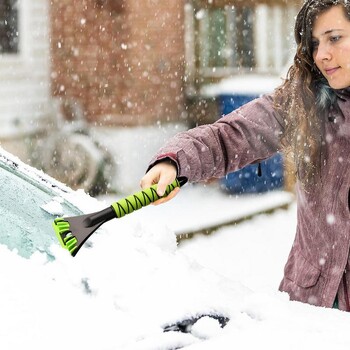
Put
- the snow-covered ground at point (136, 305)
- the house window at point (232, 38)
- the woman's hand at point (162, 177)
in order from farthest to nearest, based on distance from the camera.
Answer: the house window at point (232, 38) → the woman's hand at point (162, 177) → the snow-covered ground at point (136, 305)

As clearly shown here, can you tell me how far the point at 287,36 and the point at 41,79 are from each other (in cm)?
499

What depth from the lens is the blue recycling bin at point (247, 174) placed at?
9758 millimetres

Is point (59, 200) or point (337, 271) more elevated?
point (59, 200)

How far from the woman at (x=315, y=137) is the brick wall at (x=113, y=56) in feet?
22.6

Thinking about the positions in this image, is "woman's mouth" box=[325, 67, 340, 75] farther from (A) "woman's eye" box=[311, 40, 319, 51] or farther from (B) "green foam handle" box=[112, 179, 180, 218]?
(B) "green foam handle" box=[112, 179, 180, 218]

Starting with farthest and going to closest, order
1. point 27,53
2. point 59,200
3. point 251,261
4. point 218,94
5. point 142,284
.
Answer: point 218,94
point 27,53
point 251,261
point 59,200
point 142,284

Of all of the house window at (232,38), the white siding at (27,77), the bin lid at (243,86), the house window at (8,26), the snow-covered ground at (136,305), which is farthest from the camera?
the house window at (232,38)

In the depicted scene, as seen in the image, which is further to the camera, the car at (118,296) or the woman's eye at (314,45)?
the woman's eye at (314,45)

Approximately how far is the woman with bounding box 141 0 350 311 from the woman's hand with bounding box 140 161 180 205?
0.33 meters

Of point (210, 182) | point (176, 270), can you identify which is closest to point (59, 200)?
point (176, 270)

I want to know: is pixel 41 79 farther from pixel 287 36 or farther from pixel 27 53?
pixel 287 36

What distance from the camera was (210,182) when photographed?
10.2m

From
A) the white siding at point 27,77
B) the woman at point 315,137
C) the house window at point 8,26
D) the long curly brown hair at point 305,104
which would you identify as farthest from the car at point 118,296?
the house window at point 8,26

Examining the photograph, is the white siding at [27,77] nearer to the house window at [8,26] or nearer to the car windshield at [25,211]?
the house window at [8,26]
